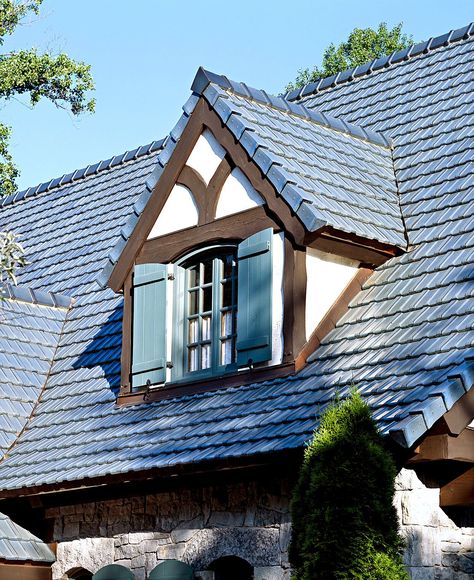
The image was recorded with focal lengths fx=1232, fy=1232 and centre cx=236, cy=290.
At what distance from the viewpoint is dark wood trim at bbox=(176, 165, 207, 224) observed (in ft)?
37.8

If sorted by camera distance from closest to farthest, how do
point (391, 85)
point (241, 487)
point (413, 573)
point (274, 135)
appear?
point (413, 573)
point (241, 487)
point (274, 135)
point (391, 85)

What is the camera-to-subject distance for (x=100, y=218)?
1634 centimetres

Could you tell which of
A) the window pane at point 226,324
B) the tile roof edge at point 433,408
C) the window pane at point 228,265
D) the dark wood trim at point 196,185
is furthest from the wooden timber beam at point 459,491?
the dark wood trim at point 196,185

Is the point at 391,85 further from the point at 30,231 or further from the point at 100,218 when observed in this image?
the point at 30,231

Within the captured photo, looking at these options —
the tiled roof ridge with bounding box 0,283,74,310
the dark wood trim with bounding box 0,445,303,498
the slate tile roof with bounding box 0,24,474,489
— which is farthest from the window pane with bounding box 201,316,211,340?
the tiled roof ridge with bounding box 0,283,74,310

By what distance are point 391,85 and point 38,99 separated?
885 cm

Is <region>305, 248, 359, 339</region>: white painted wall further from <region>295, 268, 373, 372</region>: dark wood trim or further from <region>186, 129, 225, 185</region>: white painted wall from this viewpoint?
<region>186, 129, 225, 185</region>: white painted wall

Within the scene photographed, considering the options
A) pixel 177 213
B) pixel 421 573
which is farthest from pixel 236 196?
pixel 421 573

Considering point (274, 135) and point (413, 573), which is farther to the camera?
point (274, 135)

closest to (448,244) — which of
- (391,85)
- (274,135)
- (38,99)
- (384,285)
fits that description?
(384,285)

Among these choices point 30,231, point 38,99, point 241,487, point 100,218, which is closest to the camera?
point 241,487

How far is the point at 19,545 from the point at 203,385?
229cm

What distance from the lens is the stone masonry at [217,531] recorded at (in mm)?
8633

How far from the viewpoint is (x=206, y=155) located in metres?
11.7
